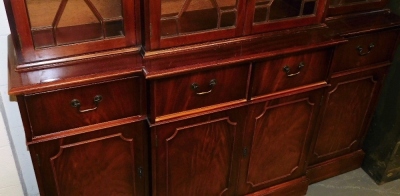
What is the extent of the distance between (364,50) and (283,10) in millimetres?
445

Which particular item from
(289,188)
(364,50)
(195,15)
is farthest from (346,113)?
(195,15)

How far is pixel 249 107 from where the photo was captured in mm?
1562

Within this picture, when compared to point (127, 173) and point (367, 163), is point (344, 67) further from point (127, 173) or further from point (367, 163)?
point (127, 173)

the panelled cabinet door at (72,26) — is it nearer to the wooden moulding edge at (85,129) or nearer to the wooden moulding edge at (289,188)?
the wooden moulding edge at (85,129)

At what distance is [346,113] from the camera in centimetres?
195

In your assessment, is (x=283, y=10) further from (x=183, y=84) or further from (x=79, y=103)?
(x=79, y=103)

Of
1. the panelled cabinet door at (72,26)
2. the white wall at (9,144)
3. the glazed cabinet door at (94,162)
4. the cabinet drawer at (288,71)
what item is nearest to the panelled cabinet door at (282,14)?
the cabinet drawer at (288,71)

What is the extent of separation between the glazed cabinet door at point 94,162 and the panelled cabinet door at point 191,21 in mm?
327

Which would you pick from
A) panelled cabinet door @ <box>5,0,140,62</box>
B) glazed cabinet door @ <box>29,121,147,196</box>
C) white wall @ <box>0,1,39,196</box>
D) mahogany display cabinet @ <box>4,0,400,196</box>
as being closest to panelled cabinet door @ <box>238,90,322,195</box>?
mahogany display cabinet @ <box>4,0,400,196</box>

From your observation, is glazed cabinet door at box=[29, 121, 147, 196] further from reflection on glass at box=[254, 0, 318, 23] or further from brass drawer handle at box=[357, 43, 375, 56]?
brass drawer handle at box=[357, 43, 375, 56]

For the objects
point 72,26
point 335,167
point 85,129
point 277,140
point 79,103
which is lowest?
point 335,167

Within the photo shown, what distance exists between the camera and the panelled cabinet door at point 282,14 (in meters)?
1.50

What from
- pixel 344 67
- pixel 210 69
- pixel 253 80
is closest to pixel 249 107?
pixel 253 80

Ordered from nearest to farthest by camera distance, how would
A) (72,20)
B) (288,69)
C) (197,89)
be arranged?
(72,20), (197,89), (288,69)
